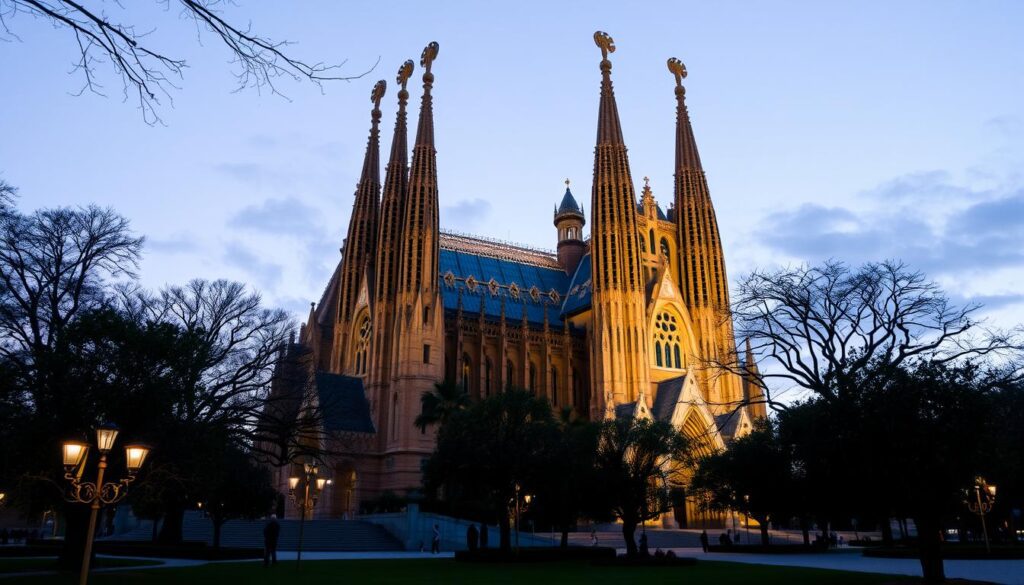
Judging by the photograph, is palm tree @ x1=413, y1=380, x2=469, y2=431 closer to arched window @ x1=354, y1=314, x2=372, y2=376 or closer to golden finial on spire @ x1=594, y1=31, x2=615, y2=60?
arched window @ x1=354, y1=314, x2=372, y2=376

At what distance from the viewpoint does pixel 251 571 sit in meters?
21.5

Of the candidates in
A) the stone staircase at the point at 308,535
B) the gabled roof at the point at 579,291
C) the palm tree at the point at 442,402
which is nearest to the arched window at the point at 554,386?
the gabled roof at the point at 579,291

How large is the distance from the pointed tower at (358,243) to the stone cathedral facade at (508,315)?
13cm

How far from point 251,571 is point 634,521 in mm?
14440

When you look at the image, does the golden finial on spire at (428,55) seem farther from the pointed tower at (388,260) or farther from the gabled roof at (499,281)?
the gabled roof at (499,281)

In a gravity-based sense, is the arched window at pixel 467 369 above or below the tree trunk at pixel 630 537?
above

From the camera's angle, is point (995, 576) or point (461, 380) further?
point (461, 380)

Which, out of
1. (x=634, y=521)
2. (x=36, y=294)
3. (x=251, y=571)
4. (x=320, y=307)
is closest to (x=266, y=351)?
(x=36, y=294)

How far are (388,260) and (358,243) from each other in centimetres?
788

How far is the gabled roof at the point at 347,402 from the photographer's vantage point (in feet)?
175

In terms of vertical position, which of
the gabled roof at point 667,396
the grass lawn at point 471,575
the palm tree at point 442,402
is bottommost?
the grass lawn at point 471,575

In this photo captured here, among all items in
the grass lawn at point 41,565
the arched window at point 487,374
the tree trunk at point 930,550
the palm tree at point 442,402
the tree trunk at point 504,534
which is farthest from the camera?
the arched window at point 487,374

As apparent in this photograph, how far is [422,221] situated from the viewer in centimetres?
6062

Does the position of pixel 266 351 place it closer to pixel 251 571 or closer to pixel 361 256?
pixel 251 571
